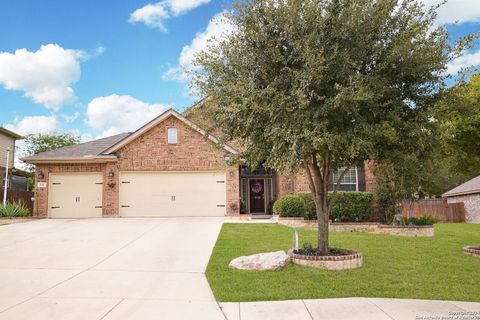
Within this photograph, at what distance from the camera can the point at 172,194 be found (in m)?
18.1

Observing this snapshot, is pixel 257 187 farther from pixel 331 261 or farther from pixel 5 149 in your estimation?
pixel 5 149

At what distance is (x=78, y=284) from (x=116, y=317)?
2.02m

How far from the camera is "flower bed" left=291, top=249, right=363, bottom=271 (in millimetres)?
7922

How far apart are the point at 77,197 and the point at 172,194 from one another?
4.63m

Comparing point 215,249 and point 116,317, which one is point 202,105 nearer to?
point 215,249

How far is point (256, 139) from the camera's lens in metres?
8.52

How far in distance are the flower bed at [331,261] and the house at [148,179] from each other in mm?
9760

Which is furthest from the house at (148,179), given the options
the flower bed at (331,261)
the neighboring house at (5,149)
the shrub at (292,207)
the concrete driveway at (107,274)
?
the neighboring house at (5,149)

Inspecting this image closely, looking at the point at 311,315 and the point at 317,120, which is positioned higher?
the point at 317,120

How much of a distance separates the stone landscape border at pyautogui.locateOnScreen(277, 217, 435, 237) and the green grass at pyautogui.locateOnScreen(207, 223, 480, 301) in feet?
9.17

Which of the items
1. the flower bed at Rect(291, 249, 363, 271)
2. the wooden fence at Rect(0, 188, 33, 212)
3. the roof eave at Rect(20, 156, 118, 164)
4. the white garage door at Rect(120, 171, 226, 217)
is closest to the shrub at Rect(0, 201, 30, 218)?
the roof eave at Rect(20, 156, 118, 164)

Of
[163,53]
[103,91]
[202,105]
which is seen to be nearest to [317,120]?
[202,105]

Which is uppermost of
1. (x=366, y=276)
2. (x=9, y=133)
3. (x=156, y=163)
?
Answer: (x=9, y=133)

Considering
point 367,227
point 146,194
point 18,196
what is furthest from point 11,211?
point 367,227
